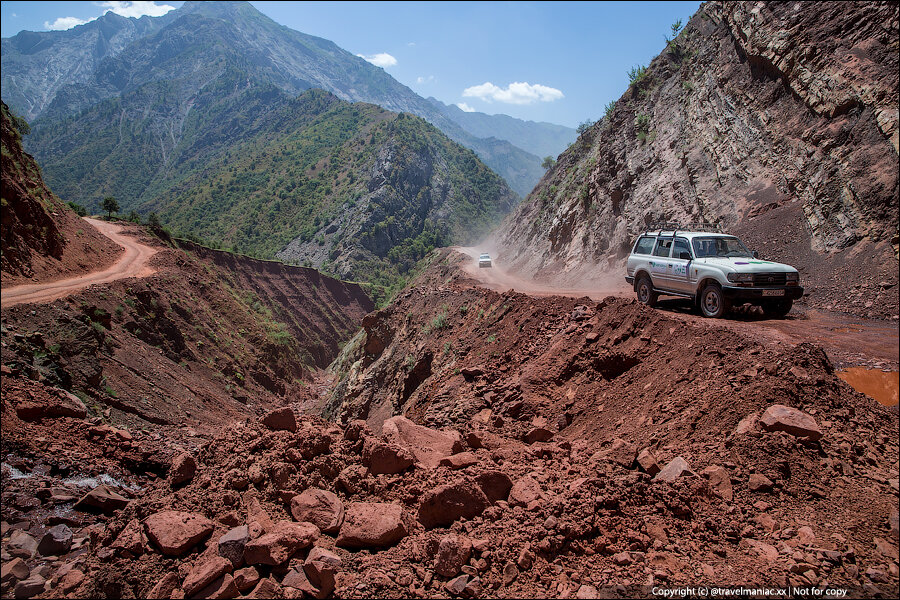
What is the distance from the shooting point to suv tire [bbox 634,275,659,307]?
465 inches

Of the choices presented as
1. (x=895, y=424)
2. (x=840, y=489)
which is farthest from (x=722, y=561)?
(x=895, y=424)

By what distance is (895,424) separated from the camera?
5.61 metres

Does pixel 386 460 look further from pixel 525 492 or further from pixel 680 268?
A: pixel 680 268

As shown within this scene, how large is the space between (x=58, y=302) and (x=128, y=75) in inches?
8276

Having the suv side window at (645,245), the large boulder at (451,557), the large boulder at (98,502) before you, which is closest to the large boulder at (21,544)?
the large boulder at (98,502)

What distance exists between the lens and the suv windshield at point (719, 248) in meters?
10.4

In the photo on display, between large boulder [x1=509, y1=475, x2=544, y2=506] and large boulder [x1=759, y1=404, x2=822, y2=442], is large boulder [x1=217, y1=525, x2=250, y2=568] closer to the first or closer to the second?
large boulder [x1=509, y1=475, x2=544, y2=506]

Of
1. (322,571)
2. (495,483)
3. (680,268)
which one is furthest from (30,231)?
(680,268)

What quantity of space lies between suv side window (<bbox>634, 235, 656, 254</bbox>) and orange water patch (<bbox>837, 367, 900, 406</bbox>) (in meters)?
5.58

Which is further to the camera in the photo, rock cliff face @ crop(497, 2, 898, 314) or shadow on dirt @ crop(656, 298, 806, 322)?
rock cliff face @ crop(497, 2, 898, 314)

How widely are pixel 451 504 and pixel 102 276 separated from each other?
19.4m

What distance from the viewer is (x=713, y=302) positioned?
988 centimetres

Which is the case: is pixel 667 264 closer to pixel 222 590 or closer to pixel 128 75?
pixel 222 590

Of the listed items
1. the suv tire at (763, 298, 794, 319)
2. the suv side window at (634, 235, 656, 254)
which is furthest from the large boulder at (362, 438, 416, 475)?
the suv side window at (634, 235, 656, 254)
